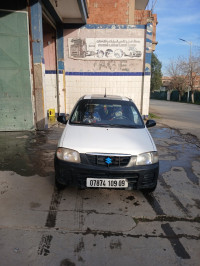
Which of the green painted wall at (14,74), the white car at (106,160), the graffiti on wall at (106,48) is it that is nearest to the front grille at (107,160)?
the white car at (106,160)

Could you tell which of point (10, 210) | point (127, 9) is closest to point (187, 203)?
point (10, 210)

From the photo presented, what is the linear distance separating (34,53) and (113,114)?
4500 millimetres

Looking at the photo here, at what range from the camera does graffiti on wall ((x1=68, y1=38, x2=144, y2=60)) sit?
9.95m

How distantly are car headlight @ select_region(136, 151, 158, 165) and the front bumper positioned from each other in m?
0.06

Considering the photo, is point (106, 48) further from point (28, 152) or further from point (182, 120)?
point (28, 152)

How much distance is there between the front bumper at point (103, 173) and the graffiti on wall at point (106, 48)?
8078mm

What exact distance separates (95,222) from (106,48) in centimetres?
893

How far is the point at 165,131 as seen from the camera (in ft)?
28.6

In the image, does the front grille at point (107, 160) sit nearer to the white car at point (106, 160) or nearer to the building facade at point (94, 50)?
the white car at point (106, 160)

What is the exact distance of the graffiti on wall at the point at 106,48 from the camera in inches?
392

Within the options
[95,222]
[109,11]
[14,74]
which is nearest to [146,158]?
[95,222]

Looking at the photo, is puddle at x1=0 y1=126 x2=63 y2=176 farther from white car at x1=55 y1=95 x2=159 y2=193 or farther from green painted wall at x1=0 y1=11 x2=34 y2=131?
white car at x1=55 y1=95 x2=159 y2=193

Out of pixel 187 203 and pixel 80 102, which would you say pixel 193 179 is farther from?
pixel 80 102

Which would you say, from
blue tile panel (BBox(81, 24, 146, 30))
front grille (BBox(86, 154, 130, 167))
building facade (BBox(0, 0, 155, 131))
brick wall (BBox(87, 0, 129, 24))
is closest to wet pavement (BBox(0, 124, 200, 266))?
front grille (BBox(86, 154, 130, 167))
